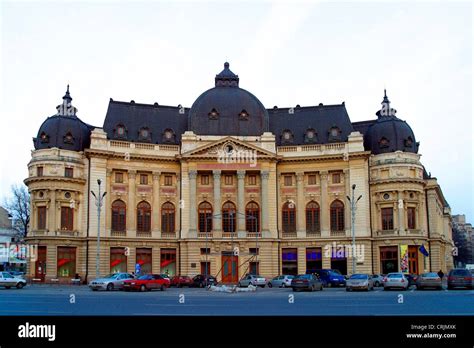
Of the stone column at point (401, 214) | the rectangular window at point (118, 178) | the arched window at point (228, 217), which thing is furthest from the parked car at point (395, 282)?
the rectangular window at point (118, 178)

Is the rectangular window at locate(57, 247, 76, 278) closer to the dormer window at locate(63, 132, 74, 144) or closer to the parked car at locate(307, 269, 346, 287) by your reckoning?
the dormer window at locate(63, 132, 74, 144)

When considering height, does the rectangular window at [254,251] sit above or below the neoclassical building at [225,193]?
below

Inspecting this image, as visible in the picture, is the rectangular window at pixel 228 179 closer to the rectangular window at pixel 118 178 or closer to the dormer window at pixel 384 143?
the rectangular window at pixel 118 178

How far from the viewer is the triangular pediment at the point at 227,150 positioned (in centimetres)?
6606

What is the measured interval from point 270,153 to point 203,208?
32.9 ft

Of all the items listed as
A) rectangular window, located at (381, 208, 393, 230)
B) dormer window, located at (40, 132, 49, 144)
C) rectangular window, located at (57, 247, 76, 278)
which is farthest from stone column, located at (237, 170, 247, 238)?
dormer window, located at (40, 132, 49, 144)

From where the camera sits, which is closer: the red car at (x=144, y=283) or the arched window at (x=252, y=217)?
the red car at (x=144, y=283)

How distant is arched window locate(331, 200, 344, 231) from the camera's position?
220 feet

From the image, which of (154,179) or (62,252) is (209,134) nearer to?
(154,179)

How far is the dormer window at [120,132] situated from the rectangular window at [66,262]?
1390cm

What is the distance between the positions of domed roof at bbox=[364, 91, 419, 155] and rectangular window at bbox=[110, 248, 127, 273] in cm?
3163
